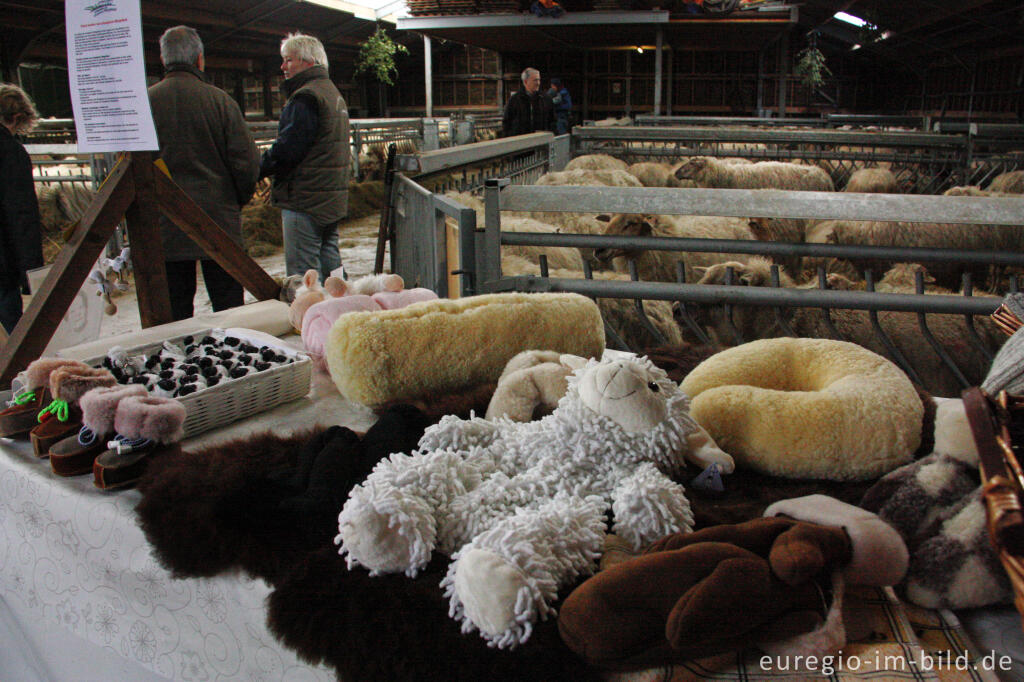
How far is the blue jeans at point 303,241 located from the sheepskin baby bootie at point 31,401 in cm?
240

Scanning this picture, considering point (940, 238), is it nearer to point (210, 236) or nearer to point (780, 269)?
point (780, 269)

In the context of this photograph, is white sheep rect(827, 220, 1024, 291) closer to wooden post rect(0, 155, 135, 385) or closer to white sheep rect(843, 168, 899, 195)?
white sheep rect(843, 168, 899, 195)

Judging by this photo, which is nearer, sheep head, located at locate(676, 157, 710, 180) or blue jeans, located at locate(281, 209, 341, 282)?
blue jeans, located at locate(281, 209, 341, 282)

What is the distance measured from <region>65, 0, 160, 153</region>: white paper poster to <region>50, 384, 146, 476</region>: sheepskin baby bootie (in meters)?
0.83

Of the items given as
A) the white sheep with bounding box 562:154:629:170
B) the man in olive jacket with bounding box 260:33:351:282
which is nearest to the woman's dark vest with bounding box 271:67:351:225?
the man in olive jacket with bounding box 260:33:351:282

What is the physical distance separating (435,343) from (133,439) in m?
0.60

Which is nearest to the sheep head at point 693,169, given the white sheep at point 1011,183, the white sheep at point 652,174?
the white sheep at point 652,174

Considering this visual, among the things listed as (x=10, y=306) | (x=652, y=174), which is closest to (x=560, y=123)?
(x=652, y=174)

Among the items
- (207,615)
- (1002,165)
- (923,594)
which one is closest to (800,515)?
(923,594)

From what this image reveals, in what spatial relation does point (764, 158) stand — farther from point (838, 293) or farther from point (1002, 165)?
point (838, 293)

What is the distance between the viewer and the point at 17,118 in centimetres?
327

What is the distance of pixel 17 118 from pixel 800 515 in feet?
12.8

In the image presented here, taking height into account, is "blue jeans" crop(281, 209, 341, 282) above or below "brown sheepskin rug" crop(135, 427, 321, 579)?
above

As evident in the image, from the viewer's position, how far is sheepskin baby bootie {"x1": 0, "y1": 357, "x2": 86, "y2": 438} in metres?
1.43
